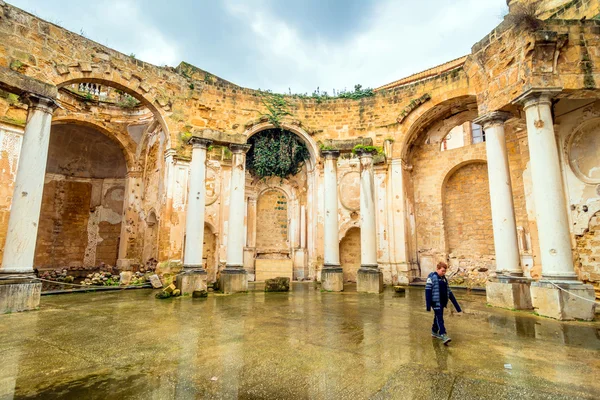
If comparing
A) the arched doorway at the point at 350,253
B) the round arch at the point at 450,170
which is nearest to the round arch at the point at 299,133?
the arched doorway at the point at 350,253

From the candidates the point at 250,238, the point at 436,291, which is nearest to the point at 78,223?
the point at 250,238

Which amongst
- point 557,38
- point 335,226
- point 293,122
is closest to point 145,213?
point 293,122

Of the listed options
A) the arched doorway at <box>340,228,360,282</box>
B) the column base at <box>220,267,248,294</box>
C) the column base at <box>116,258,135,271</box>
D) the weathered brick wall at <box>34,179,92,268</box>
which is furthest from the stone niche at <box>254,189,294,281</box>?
the weathered brick wall at <box>34,179,92,268</box>

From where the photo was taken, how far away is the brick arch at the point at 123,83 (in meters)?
9.97

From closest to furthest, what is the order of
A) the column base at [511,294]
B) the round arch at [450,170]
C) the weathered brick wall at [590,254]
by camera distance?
the column base at [511,294]
the weathered brick wall at [590,254]
the round arch at [450,170]

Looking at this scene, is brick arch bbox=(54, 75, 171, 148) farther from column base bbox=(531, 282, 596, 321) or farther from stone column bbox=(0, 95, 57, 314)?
column base bbox=(531, 282, 596, 321)

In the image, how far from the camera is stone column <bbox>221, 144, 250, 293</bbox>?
1011cm

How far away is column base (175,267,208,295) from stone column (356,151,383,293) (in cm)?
498

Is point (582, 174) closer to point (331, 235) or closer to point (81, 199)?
point (331, 235)

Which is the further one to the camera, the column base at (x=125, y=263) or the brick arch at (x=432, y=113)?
the column base at (x=125, y=263)

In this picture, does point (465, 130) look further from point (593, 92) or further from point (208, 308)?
point (208, 308)

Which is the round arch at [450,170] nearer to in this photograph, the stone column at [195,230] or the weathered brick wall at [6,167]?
the stone column at [195,230]

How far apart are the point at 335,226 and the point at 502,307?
533cm

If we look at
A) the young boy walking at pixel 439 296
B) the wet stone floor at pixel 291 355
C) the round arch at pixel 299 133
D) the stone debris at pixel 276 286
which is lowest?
the wet stone floor at pixel 291 355
